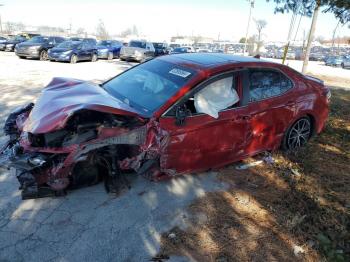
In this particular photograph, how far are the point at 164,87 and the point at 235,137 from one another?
1.19 metres

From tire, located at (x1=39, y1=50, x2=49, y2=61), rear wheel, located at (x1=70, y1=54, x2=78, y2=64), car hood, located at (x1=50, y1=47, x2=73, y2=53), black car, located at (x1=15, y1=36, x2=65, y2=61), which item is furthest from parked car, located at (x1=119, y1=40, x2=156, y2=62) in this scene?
tire, located at (x1=39, y1=50, x2=49, y2=61)

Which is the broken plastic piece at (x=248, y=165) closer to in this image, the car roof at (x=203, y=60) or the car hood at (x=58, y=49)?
the car roof at (x=203, y=60)

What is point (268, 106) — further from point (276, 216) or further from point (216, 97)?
point (276, 216)

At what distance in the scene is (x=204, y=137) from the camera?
4.15 meters

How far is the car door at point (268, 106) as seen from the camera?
4676mm

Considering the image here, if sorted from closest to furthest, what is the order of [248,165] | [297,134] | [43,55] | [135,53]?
[248,165]
[297,134]
[43,55]
[135,53]

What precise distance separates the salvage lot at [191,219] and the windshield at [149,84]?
3.53 feet

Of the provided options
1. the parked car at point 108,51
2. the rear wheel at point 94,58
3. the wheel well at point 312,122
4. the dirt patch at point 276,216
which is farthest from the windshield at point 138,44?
the dirt patch at point 276,216

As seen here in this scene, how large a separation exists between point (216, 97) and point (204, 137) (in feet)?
1.97

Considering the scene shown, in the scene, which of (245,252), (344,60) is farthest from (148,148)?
(344,60)

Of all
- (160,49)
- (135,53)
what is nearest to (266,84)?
(135,53)

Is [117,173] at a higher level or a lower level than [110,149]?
lower

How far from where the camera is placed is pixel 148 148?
12.6 feet

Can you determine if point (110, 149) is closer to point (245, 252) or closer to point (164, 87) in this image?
point (164, 87)
